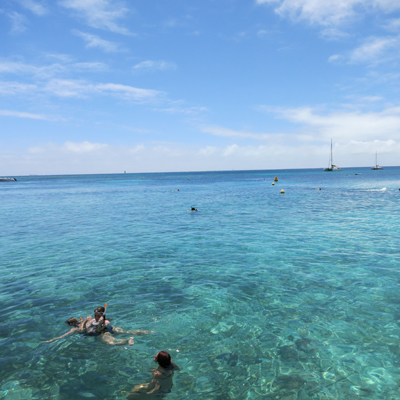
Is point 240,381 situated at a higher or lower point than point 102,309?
lower

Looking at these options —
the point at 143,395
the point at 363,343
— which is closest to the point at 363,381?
the point at 363,343

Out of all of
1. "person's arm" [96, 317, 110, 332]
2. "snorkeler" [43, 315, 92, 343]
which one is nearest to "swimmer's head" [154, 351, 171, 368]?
"person's arm" [96, 317, 110, 332]

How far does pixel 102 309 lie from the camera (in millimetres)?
9914

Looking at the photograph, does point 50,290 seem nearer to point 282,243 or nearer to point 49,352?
point 49,352

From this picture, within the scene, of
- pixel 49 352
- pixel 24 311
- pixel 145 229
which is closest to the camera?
pixel 49 352

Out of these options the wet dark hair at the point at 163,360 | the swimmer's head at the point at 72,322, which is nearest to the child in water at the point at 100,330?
the swimmer's head at the point at 72,322

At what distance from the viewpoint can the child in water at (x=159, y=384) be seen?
7180 mm

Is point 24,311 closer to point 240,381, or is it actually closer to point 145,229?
point 240,381

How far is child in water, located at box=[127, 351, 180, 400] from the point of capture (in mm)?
7180

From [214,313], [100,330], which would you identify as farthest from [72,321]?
[214,313]

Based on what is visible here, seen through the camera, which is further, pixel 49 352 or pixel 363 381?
pixel 49 352

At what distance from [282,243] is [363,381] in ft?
44.2

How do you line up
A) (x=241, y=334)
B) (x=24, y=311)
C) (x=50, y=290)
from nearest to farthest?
(x=241, y=334)
(x=24, y=311)
(x=50, y=290)

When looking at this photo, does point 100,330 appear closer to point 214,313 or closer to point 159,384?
point 159,384
